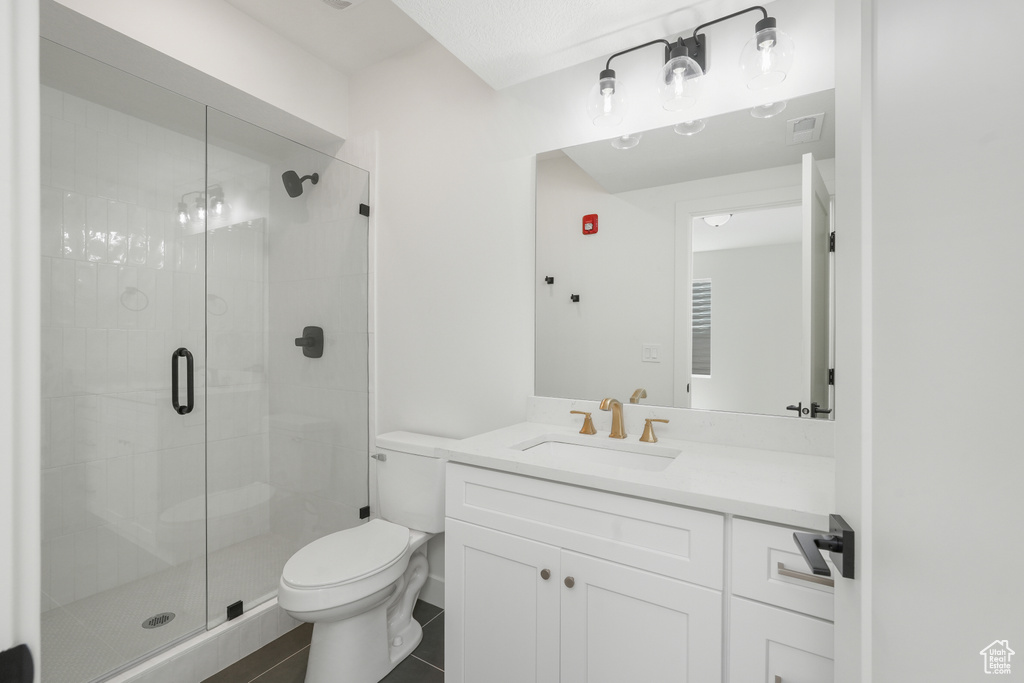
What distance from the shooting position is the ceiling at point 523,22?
53.1 inches

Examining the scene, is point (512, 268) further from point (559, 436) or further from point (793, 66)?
point (793, 66)

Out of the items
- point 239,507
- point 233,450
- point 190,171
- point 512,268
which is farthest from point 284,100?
point 239,507

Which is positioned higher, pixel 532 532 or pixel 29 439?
pixel 29 439

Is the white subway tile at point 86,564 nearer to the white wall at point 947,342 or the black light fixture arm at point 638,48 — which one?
the white wall at point 947,342

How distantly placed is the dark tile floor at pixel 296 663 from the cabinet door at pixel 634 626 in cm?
75

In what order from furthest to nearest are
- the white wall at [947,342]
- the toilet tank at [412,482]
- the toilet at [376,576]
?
the toilet tank at [412,482] < the toilet at [376,576] < the white wall at [947,342]

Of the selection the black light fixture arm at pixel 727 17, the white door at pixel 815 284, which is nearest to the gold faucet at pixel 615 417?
the white door at pixel 815 284

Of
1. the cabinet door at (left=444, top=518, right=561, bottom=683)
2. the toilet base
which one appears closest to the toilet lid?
the toilet base

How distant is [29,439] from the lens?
390mm

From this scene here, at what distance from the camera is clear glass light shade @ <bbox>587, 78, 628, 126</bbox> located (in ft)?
5.07

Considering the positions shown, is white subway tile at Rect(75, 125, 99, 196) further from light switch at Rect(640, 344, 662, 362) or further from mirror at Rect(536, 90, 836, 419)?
light switch at Rect(640, 344, 662, 362)

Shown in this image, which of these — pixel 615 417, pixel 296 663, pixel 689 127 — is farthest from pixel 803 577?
pixel 296 663

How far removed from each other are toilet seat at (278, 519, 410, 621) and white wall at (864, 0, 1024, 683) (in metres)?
1.42

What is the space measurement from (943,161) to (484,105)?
1.90 m
